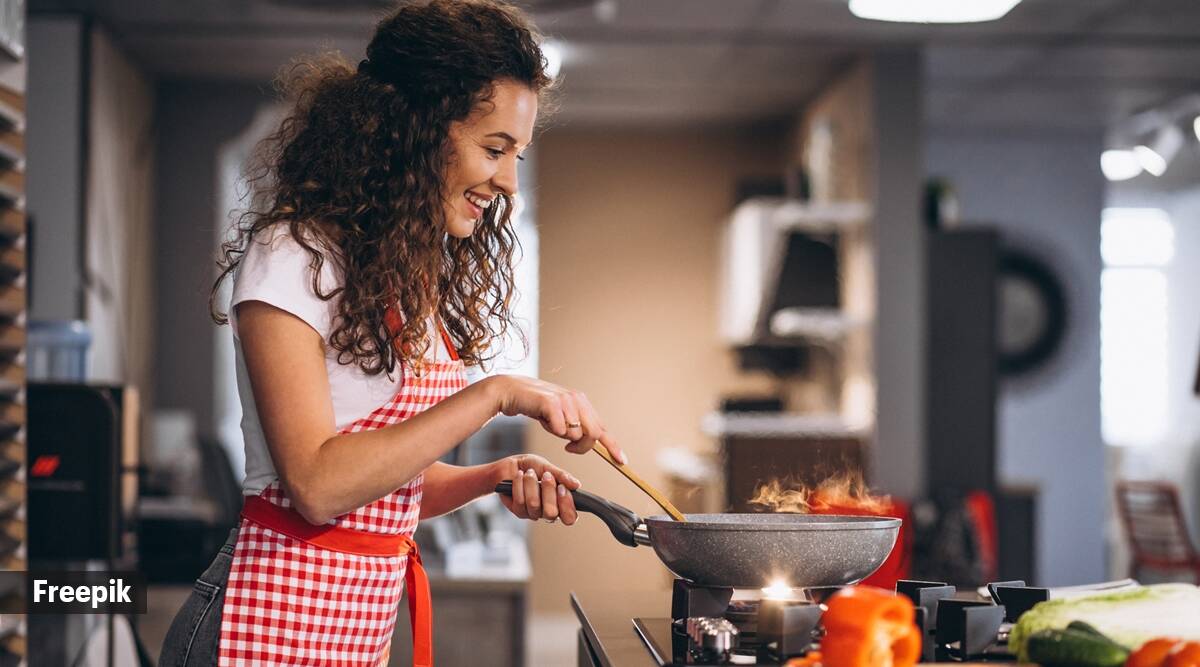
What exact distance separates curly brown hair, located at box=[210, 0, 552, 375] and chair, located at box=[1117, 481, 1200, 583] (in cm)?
656

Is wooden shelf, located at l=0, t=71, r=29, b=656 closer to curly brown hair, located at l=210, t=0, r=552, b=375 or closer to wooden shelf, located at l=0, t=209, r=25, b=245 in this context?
wooden shelf, located at l=0, t=209, r=25, b=245

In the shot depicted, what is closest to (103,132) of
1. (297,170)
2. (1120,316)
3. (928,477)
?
(928,477)

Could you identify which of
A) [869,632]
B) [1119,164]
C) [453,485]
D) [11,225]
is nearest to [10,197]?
[11,225]

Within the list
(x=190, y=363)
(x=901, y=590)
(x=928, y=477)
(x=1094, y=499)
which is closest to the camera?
(x=901, y=590)

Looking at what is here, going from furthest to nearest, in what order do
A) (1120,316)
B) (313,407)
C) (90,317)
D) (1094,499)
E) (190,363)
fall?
(1120,316) < (1094,499) < (190,363) < (90,317) < (313,407)

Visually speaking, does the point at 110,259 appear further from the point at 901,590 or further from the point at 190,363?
the point at 901,590

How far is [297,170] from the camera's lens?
57.9 inches

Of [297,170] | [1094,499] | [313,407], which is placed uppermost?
[297,170]

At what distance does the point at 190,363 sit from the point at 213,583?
16.6 feet


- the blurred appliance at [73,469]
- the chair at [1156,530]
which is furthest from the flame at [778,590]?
the chair at [1156,530]

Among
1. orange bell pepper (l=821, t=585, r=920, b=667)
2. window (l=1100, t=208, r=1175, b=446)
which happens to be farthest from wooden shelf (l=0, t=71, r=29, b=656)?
window (l=1100, t=208, r=1175, b=446)

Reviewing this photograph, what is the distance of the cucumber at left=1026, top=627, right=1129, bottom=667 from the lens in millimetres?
1096

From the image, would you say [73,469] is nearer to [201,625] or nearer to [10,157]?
[10,157]

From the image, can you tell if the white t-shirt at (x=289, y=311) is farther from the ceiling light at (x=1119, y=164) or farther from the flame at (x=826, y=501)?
the ceiling light at (x=1119, y=164)
